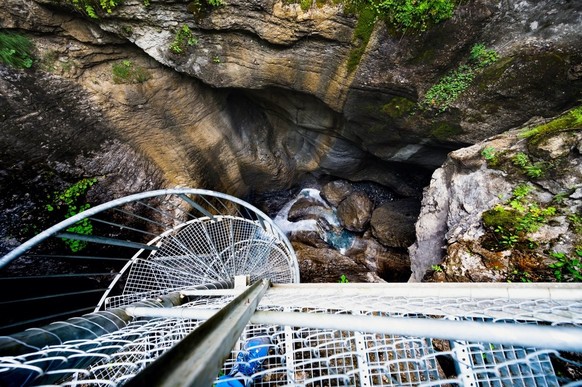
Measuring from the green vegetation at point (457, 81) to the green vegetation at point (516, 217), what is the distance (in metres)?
2.40

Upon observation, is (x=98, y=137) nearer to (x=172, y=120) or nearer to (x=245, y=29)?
(x=172, y=120)

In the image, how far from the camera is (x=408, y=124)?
5707 millimetres

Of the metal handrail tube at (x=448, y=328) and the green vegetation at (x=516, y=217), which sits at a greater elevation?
the green vegetation at (x=516, y=217)

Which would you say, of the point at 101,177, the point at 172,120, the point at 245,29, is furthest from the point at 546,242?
the point at 101,177

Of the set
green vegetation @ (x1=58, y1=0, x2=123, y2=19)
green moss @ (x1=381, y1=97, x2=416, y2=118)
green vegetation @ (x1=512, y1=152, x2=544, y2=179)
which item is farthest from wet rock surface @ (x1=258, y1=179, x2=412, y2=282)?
green vegetation @ (x1=58, y1=0, x2=123, y2=19)

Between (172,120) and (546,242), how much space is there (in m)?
7.45

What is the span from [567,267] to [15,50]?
29.4 ft

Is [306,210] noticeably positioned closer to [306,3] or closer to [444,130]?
[444,130]

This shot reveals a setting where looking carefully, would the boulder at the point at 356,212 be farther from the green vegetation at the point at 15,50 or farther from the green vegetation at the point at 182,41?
the green vegetation at the point at 15,50

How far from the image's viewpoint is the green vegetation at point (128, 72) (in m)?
5.20

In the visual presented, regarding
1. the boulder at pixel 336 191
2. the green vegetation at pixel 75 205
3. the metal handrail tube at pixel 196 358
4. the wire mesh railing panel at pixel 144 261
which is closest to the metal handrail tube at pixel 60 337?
the metal handrail tube at pixel 196 358

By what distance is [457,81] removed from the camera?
15.6ft

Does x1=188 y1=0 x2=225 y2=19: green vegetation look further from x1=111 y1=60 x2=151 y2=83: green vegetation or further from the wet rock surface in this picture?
the wet rock surface

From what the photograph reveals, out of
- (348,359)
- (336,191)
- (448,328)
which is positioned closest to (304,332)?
(348,359)
